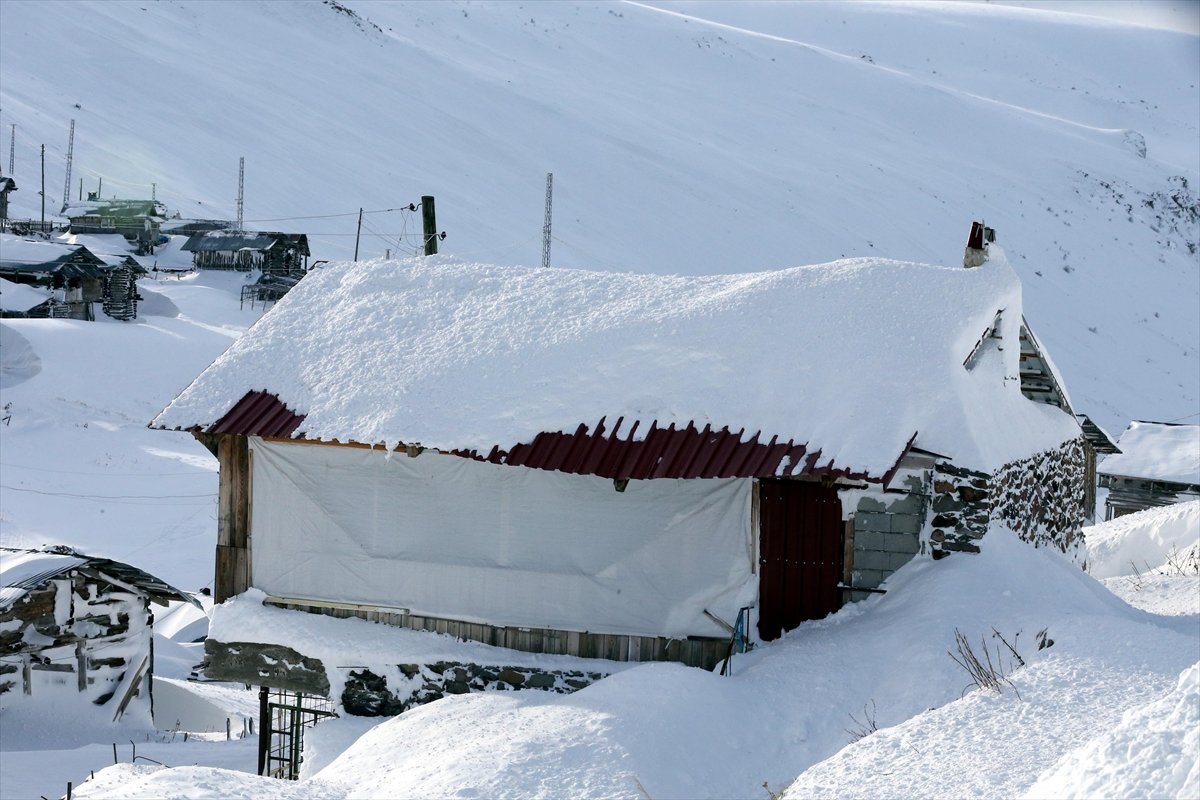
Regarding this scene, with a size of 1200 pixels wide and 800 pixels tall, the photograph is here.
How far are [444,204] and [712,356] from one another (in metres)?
46.3

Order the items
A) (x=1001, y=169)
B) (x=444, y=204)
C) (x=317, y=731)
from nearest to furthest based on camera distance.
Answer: (x=317, y=731), (x=444, y=204), (x=1001, y=169)

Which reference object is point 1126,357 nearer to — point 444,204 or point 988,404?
point 444,204

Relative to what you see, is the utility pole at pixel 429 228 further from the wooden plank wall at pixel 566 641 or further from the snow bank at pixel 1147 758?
the snow bank at pixel 1147 758

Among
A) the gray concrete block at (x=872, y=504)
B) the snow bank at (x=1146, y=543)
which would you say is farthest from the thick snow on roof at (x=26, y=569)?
the snow bank at (x=1146, y=543)

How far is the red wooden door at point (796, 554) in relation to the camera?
38.8 feet

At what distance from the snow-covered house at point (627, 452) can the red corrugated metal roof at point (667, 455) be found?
1.0 inches

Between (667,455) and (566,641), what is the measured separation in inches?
94.1

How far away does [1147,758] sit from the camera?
16.3 ft

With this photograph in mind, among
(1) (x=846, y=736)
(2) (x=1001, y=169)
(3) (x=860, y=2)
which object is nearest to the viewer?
(1) (x=846, y=736)

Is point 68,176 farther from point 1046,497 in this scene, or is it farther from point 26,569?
point 1046,497

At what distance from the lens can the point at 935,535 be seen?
11641 millimetres

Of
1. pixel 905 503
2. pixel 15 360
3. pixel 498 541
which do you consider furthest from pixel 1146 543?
pixel 15 360

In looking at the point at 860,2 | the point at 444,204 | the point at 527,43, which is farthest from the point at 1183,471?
the point at 860,2

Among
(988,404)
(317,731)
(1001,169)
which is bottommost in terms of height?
(317,731)
